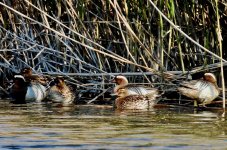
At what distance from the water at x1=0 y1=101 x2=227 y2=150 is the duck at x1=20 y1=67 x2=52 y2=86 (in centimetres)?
162

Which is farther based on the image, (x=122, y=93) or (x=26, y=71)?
(x=26, y=71)

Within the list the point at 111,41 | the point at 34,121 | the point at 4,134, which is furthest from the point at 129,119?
the point at 111,41

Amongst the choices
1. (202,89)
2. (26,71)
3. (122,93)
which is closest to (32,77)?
(26,71)

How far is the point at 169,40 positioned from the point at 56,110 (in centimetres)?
175

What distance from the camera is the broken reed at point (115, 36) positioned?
11391 millimetres

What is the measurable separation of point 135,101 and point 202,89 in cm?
92

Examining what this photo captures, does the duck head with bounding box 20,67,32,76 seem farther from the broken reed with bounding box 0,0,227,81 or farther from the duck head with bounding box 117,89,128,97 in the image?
the duck head with bounding box 117,89,128,97

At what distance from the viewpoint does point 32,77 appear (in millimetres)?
13016

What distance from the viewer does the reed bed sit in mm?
11359

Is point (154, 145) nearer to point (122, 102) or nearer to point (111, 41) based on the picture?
point (122, 102)

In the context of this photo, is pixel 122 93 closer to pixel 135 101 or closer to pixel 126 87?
pixel 126 87

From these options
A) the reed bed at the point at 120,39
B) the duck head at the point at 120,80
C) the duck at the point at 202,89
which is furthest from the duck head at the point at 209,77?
the duck head at the point at 120,80

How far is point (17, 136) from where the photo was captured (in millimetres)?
7930

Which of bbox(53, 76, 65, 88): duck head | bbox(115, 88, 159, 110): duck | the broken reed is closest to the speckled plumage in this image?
bbox(115, 88, 159, 110): duck
